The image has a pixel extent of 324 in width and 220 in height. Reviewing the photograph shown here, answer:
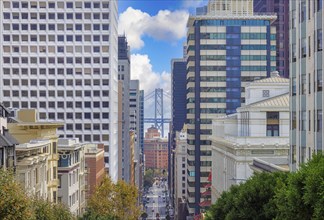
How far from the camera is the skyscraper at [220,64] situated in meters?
117

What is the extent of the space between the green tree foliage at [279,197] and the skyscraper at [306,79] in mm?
5578

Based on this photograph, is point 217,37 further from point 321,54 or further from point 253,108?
point 321,54

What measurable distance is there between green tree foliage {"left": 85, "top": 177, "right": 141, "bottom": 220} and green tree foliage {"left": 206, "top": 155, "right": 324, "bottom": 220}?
28730 mm

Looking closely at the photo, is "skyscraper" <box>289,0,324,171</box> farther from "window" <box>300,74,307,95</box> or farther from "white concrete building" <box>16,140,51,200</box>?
"white concrete building" <box>16,140,51,200</box>

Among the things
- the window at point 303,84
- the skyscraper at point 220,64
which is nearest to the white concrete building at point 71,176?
the window at point 303,84

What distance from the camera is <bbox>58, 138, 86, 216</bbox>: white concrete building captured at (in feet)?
192

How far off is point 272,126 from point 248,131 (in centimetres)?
275

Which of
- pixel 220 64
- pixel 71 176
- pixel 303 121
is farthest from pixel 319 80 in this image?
pixel 220 64

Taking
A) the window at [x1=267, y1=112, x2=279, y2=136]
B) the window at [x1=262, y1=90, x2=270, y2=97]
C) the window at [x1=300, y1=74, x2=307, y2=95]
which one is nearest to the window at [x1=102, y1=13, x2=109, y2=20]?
the window at [x1=262, y1=90, x2=270, y2=97]

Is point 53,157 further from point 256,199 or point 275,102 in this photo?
point 275,102

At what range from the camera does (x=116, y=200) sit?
222 ft

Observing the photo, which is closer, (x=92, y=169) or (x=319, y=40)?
(x=319, y=40)

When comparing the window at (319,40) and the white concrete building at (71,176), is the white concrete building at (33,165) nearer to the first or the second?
the white concrete building at (71,176)

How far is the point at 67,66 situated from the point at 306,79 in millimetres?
73569
